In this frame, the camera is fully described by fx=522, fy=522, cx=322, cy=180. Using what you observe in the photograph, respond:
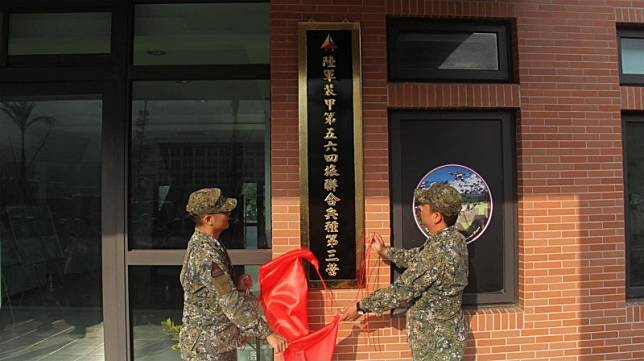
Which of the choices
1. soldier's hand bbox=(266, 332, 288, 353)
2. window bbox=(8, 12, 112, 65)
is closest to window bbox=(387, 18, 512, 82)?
soldier's hand bbox=(266, 332, 288, 353)

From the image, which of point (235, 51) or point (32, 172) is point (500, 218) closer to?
point (235, 51)

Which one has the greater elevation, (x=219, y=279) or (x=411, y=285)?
(x=219, y=279)

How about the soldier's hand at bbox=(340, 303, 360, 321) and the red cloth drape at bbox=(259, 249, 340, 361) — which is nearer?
the red cloth drape at bbox=(259, 249, 340, 361)

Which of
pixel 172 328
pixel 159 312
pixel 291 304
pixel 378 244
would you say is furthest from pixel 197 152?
pixel 378 244

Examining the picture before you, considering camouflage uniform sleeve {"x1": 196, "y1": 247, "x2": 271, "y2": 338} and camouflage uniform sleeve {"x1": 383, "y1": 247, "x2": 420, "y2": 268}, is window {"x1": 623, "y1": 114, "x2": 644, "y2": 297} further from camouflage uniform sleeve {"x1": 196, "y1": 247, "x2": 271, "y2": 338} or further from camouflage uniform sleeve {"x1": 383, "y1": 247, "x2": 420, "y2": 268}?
camouflage uniform sleeve {"x1": 196, "y1": 247, "x2": 271, "y2": 338}

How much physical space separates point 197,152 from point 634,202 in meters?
3.98

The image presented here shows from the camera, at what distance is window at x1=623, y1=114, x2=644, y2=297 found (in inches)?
184

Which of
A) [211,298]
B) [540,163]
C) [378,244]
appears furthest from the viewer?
[540,163]

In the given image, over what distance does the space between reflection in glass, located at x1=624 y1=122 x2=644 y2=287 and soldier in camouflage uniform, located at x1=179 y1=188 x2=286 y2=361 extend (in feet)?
11.2

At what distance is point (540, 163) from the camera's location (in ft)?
14.3

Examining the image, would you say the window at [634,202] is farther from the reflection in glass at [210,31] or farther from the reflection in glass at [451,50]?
the reflection in glass at [210,31]

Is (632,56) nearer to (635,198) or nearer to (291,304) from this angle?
(635,198)

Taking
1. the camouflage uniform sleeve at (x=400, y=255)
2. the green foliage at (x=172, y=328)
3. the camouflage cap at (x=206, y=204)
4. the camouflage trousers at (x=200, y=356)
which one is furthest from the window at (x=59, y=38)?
the camouflage uniform sleeve at (x=400, y=255)

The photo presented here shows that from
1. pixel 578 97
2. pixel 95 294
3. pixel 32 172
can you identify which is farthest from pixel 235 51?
pixel 578 97
